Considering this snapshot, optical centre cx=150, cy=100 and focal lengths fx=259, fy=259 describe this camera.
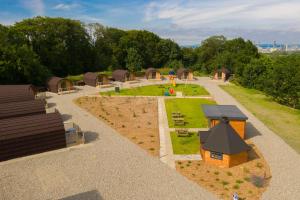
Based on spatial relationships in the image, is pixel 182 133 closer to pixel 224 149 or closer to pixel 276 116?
pixel 224 149

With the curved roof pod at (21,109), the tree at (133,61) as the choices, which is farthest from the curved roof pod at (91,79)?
the curved roof pod at (21,109)

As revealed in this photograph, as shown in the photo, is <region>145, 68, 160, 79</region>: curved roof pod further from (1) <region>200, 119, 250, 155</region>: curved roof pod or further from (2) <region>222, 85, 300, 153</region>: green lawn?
(1) <region>200, 119, 250, 155</region>: curved roof pod

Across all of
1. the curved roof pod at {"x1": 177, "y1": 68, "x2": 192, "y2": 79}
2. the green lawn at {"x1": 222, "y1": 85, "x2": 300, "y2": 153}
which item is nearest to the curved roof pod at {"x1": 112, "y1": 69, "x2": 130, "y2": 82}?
the curved roof pod at {"x1": 177, "y1": 68, "x2": 192, "y2": 79}

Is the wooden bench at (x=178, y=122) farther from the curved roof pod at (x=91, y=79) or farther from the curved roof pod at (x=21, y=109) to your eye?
the curved roof pod at (x=91, y=79)

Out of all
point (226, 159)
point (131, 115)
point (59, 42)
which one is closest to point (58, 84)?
point (131, 115)

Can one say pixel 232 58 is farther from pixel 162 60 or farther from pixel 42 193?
pixel 42 193

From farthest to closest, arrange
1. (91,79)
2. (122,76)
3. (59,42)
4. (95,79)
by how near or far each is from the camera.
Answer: (59,42)
(122,76)
(91,79)
(95,79)

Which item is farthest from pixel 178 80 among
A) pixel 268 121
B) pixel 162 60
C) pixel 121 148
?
pixel 121 148
